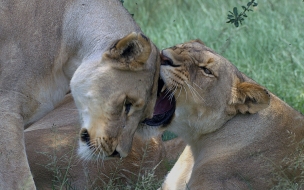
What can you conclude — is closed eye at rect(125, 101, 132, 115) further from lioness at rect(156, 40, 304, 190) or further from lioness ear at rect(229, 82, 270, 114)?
lioness ear at rect(229, 82, 270, 114)

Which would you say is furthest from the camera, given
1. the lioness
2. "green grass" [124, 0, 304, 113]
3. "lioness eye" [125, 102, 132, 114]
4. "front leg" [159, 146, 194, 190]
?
"green grass" [124, 0, 304, 113]

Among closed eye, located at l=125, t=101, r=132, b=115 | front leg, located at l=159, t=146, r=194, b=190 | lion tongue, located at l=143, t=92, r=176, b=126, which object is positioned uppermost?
closed eye, located at l=125, t=101, r=132, b=115

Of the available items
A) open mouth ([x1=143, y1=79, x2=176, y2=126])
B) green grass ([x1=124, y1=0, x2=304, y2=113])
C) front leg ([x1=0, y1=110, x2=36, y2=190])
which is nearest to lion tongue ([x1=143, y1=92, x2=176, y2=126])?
open mouth ([x1=143, y1=79, x2=176, y2=126])

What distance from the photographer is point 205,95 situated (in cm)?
454

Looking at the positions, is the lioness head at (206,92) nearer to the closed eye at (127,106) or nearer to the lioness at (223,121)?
the lioness at (223,121)

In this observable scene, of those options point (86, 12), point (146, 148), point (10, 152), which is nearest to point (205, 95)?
point (146, 148)

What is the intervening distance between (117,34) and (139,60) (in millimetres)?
287

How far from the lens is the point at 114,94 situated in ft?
13.4

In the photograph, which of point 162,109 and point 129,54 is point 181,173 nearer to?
point 162,109

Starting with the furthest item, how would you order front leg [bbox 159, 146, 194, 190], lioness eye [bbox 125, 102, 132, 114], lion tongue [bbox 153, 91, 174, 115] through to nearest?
front leg [bbox 159, 146, 194, 190]
lion tongue [bbox 153, 91, 174, 115]
lioness eye [bbox 125, 102, 132, 114]

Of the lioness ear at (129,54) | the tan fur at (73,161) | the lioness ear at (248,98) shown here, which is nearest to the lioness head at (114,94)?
the lioness ear at (129,54)

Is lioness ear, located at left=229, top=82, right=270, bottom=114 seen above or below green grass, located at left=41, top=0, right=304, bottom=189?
above

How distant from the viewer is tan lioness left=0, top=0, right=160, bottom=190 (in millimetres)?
4109

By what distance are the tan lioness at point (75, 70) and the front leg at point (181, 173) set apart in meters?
0.60
